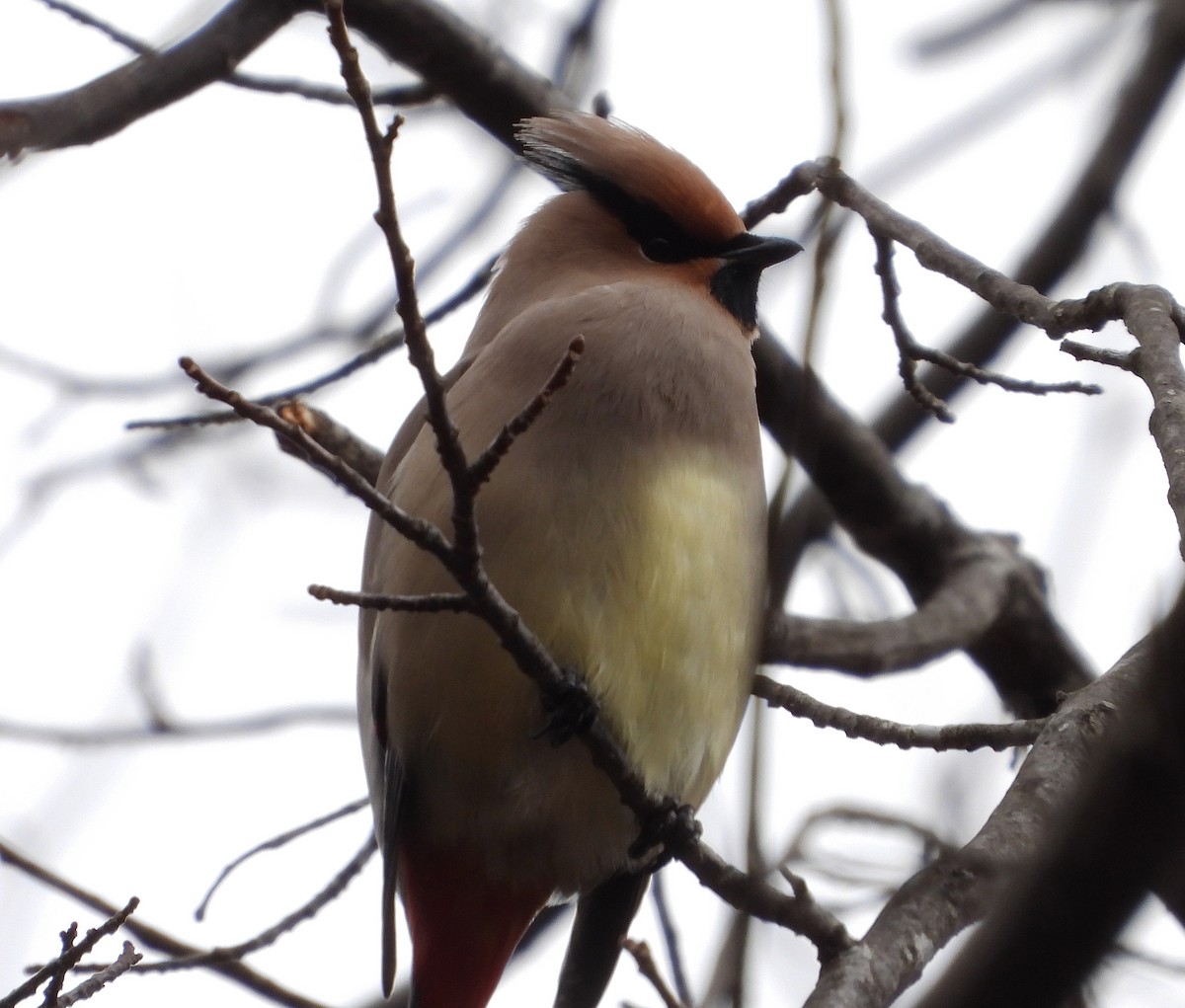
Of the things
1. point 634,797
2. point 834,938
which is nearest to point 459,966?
point 634,797

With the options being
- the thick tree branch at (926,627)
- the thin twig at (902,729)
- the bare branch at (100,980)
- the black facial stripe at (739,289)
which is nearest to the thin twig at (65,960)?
the bare branch at (100,980)

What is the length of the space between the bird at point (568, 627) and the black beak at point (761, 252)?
0.24 m

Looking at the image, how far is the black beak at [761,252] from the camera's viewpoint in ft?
13.0

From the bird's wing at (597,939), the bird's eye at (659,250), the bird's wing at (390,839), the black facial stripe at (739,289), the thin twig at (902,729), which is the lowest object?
the thin twig at (902,729)

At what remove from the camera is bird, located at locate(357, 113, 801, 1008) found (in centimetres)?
303

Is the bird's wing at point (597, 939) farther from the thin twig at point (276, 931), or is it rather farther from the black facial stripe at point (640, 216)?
the black facial stripe at point (640, 216)

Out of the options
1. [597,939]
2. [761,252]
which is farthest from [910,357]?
[597,939]

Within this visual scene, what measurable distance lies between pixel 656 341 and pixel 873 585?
4.71 ft

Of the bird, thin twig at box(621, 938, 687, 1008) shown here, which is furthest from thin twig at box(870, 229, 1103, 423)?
thin twig at box(621, 938, 687, 1008)

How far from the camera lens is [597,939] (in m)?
3.57

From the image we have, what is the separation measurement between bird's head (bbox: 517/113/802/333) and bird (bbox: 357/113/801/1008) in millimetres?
216

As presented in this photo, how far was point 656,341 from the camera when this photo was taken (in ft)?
11.4

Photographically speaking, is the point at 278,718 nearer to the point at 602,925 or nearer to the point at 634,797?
the point at 602,925

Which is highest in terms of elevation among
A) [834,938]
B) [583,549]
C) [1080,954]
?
[583,549]
